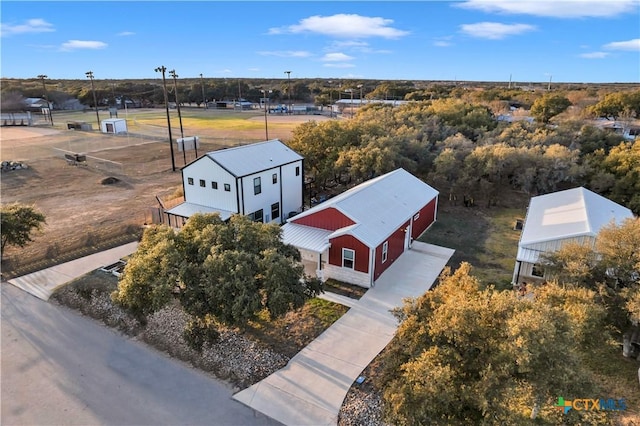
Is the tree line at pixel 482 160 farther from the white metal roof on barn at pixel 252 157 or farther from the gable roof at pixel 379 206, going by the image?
the white metal roof on barn at pixel 252 157

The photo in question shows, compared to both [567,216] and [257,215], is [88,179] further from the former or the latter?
[567,216]

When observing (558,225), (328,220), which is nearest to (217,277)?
(328,220)

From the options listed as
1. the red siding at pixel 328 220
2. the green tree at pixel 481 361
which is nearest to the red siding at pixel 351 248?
the red siding at pixel 328 220

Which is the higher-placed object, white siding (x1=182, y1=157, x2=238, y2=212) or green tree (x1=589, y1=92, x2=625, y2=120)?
green tree (x1=589, y1=92, x2=625, y2=120)

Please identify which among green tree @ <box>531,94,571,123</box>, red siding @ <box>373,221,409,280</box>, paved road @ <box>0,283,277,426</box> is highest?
green tree @ <box>531,94,571,123</box>

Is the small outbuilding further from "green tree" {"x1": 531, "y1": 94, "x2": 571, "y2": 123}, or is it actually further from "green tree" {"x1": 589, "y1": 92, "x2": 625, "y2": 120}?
"green tree" {"x1": 589, "y1": 92, "x2": 625, "y2": 120}

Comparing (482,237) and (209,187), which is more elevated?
(209,187)

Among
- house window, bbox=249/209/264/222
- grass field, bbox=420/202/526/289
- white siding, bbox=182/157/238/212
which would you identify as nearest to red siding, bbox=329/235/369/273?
grass field, bbox=420/202/526/289

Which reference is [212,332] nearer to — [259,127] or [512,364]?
[512,364]
